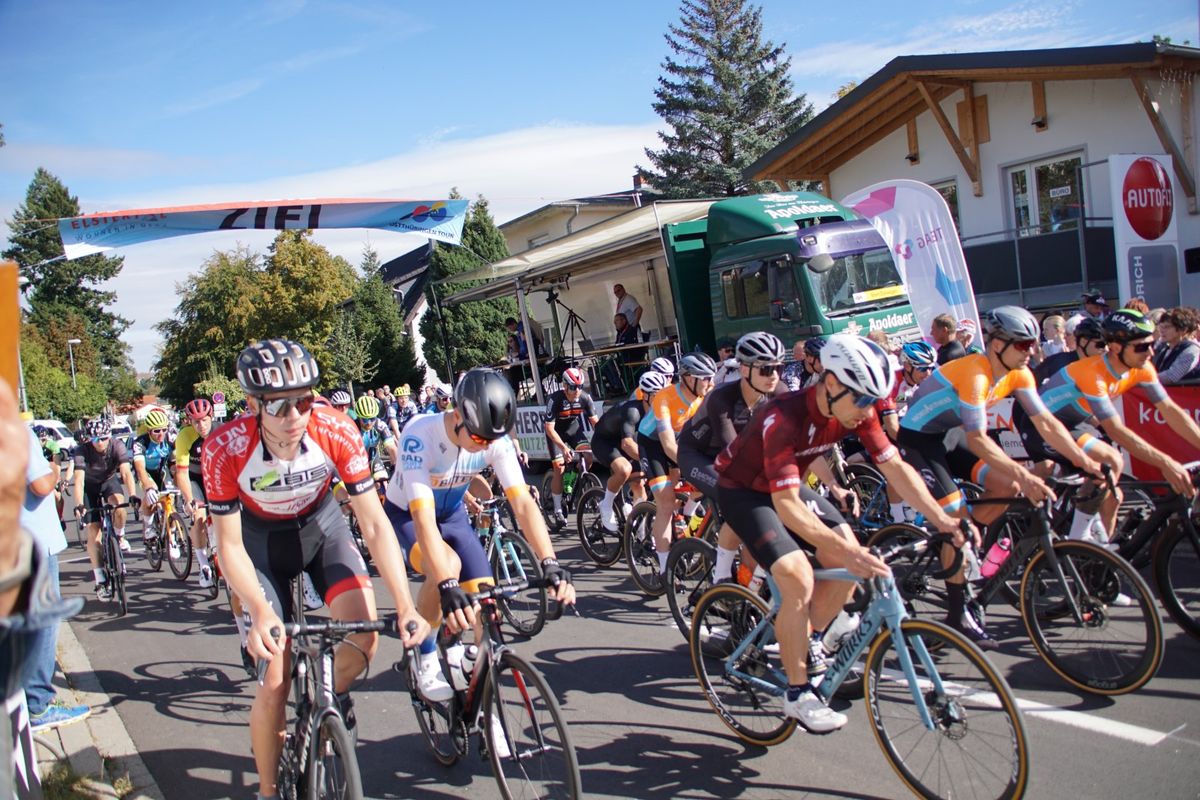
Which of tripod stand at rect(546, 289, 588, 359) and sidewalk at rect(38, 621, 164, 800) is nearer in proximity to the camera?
sidewalk at rect(38, 621, 164, 800)

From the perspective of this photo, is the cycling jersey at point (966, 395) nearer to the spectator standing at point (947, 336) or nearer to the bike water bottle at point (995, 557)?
the bike water bottle at point (995, 557)

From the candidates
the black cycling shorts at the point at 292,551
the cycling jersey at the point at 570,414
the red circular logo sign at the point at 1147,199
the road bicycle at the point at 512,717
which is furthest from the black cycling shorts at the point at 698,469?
the red circular logo sign at the point at 1147,199

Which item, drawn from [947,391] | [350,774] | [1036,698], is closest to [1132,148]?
[947,391]

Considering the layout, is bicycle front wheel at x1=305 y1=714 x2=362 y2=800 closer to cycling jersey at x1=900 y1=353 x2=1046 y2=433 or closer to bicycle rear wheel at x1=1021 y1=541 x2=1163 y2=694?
bicycle rear wheel at x1=1021 y1=541 x2=1163 y2=694

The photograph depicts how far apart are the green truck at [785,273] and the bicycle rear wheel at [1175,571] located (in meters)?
7.89

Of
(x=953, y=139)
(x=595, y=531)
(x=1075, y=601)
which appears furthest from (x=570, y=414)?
(x=953, y=139)

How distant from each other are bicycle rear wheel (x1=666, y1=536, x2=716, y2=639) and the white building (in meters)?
10.9

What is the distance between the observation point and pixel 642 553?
7.43m

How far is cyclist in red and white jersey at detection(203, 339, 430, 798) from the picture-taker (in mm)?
3670

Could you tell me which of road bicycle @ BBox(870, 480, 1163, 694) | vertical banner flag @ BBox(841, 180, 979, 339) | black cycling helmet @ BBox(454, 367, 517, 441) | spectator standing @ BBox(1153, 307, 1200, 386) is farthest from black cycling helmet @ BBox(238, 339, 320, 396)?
vertical banner flag @ BBox(841, 180, 979, 339)

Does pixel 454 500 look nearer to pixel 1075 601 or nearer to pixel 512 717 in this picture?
pixel 512 717

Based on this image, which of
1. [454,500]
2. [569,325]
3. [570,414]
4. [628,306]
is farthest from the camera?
[569,325]

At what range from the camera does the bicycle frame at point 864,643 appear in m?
3.61

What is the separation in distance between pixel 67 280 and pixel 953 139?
280 feet
